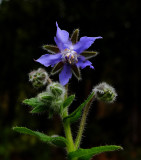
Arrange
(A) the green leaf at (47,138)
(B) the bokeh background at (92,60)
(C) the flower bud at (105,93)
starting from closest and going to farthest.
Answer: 1. (A) the green leaf at (47,138)
2. (C) the flower bud at (105,93)
3. (B) the bokeh background at (92,60)

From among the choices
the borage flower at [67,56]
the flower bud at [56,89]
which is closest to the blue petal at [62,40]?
the borage flower at [67,56]

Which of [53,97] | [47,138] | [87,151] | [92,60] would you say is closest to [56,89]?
[53,97]

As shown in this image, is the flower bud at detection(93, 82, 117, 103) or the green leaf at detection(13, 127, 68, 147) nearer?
the green leaf at detection(13, 127, 68, 147)

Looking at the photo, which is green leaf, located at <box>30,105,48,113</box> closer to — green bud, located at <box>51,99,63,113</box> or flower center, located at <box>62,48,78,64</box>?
green bud, located at <box>51,99,63,113</box>

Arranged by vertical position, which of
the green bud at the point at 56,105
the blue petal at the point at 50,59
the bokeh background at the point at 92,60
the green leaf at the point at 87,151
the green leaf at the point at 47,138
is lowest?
the green leaf at the point at 87,151

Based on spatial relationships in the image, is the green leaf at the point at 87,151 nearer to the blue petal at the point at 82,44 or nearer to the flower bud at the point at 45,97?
the flower bud at the point at 45,97

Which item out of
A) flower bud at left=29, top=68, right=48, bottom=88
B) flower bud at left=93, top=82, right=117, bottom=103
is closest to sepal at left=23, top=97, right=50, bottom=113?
flower bud at left=29, top=68, right=48, bottom=88

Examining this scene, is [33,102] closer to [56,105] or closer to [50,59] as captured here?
[56,105]

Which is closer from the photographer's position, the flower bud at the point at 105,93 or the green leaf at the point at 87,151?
the green leaf at the point at 87,151
